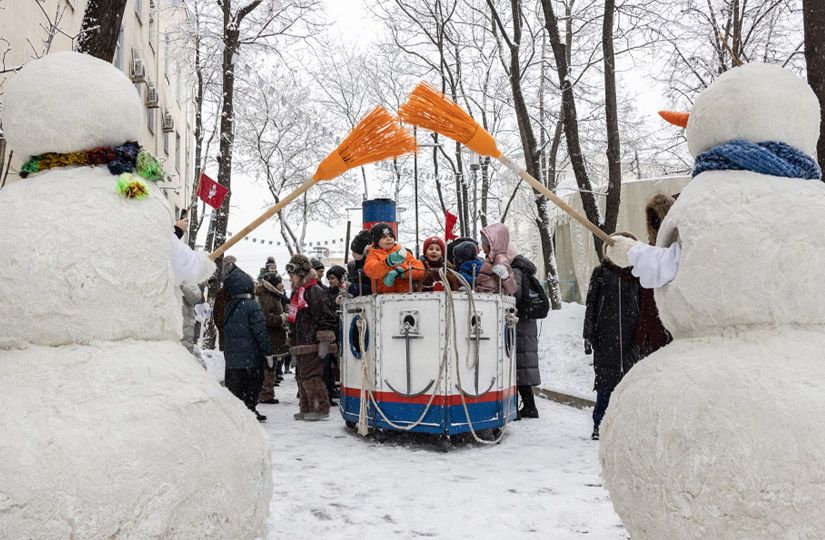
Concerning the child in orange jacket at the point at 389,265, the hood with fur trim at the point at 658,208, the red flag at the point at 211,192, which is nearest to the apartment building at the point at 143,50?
the red flag at the point at 211,192

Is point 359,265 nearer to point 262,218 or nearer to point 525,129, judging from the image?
point 262,218

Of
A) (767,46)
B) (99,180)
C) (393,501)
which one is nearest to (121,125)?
(99,180)

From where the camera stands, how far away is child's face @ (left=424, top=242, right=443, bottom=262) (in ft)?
22.3

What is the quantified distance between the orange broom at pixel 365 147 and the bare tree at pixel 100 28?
99.5 inches

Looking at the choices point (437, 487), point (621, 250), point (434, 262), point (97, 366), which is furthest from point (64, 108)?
point (434, 262)

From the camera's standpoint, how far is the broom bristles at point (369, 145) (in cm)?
324

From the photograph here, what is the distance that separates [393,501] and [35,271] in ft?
9.64

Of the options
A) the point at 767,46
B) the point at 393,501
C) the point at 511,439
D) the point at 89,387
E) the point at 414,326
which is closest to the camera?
the point at 89,387

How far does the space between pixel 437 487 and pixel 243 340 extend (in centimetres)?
325

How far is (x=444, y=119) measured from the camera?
3672 millimetres

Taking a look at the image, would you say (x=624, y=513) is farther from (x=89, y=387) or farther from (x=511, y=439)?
(x=511, y=439)

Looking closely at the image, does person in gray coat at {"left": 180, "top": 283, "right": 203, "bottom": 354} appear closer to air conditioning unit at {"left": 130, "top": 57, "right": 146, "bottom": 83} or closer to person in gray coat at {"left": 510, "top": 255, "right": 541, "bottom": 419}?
person in gray coat at {"left": 510, "top": 255, "right": 541, "bottom": 419}

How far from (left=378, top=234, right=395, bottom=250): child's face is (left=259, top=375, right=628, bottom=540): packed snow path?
5.81ft

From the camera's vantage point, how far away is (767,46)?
15.9m
